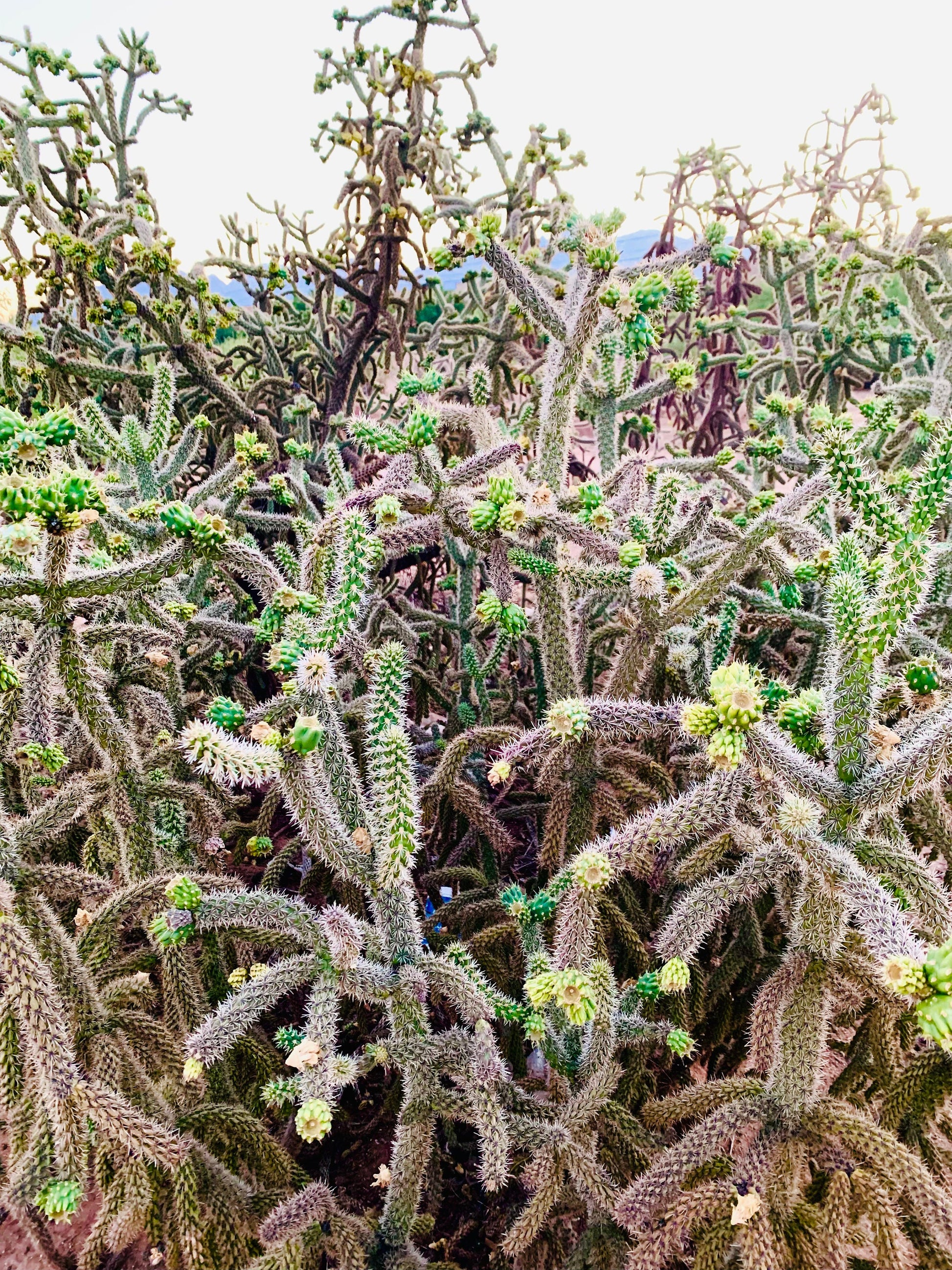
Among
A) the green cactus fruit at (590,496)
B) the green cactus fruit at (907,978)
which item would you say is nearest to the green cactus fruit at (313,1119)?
the green cactus fruit at (907,978)

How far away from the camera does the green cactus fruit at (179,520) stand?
1.27 metres

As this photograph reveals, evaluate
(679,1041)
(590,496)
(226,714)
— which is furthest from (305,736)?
(679,1041)

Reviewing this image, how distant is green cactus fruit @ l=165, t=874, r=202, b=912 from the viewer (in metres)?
1.33

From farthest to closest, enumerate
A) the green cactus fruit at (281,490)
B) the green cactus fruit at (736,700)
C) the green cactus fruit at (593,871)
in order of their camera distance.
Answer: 1. the green cactus fruit at (281,490)
2. the green cactus fruit at (593,871)
3. the green cactus fruit at (736,700)

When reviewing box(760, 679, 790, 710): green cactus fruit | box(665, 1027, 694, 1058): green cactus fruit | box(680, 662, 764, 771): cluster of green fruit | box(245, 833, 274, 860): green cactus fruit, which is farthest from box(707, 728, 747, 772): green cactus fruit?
box(245, 833, 274, 860): green cactus fruit

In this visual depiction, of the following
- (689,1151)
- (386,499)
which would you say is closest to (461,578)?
(386,499)

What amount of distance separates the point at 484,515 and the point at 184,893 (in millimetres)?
933

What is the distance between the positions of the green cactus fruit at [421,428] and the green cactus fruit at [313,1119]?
125 cm

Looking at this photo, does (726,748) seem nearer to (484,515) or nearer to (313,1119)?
(484,515)

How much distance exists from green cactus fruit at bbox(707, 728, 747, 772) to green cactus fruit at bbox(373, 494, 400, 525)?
0.93 m

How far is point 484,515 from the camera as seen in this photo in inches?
58.7

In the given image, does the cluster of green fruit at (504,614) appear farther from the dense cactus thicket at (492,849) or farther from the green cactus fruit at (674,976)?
the green cactus fruit at (674,976)

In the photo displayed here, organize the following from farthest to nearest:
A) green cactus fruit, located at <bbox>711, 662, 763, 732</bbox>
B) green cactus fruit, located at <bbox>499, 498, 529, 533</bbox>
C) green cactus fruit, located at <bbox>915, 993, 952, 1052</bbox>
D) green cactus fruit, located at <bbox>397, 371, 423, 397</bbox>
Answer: green cactus fruit, located at <bbox>397, 371, 423, 397</bbox> → green cactus fruit, located at <bbox>499, 498, 529, 533</bbox> → green cactus fruit, located at <bbox>711, 662, 763, 732</bbox> → green cactus fruit, located at <bbox>915, 993, 952, 1052</bbox>

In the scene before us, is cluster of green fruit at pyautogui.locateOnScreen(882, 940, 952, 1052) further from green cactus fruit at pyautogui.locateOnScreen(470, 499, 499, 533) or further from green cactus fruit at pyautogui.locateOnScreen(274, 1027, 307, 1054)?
green cactus fruit at pyautogui.locateOnScreen(274, 1027, 307, 1054)
